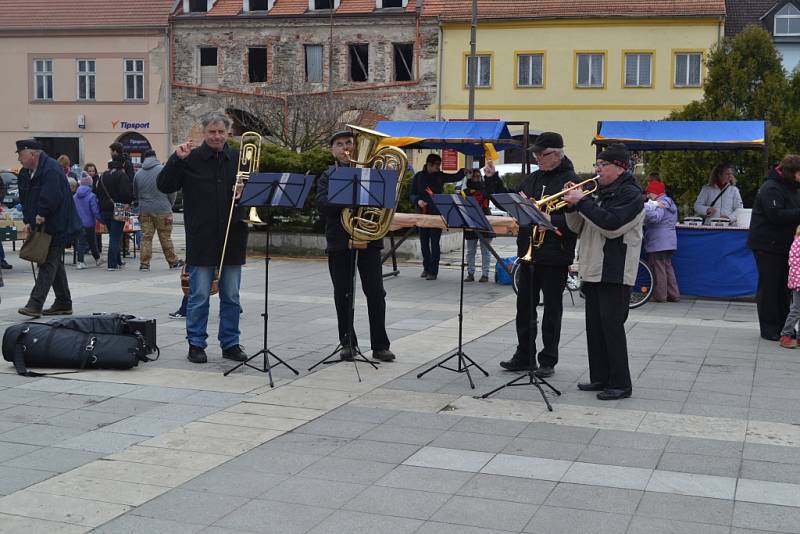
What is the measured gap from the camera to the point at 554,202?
7.73 metres

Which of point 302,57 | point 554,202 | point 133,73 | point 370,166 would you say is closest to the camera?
point 554,202

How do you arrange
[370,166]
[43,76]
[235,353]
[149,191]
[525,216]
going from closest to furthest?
[525,216] < [370,166] < [235,353] < [149,191] < [43,76]

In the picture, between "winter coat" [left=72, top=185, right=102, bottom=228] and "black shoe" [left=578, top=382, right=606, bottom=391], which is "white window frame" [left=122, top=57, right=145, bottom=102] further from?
"black shoe" [left=578, top=382, right=606, bottom=391]

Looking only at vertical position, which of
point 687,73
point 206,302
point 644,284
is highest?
point 687,73

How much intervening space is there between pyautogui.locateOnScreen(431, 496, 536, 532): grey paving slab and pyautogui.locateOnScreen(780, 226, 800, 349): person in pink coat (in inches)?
227

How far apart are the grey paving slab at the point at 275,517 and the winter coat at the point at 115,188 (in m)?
12.8

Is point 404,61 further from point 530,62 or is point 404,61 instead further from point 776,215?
point 776,215

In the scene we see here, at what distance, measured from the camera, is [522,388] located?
7.98 metres

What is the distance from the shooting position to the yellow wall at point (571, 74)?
129 ft

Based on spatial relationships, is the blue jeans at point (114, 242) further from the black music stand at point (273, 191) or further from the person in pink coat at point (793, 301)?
the person in pink coat at point (793, 301)

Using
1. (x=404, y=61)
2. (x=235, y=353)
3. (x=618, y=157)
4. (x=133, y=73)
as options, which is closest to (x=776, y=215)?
(x=618, y=157)

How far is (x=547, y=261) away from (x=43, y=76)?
40.3 m

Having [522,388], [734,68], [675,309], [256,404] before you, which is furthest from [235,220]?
[734,68]

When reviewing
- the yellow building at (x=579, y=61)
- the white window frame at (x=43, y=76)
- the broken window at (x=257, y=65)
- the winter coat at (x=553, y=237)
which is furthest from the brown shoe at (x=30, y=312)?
the white window frame at (x=43, y=76)
